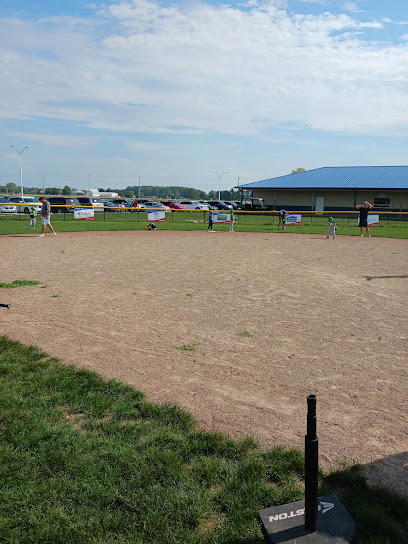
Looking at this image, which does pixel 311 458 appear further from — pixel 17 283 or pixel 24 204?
pixel 24 204

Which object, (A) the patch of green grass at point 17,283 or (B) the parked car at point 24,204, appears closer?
(A) the patch of green grass at point 17,283

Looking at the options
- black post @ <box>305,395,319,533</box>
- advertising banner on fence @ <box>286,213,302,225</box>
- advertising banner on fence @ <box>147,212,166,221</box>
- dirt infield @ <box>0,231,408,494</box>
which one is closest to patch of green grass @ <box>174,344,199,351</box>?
dirt infield @ <box>0,231,408,494</box>

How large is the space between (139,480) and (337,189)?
60822 mm

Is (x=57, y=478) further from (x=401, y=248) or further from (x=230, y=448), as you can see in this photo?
(x=401, y=248)

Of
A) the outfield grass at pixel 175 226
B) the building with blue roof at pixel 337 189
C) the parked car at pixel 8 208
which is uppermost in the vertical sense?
the building with blue roof at pixel 337 189

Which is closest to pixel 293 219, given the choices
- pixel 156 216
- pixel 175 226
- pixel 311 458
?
pixel 175 226

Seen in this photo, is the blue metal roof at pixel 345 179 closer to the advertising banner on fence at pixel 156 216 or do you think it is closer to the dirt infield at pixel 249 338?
the advertising banner on fence at pixel 156 216

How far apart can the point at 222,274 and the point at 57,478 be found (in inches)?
373

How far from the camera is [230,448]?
3979mm

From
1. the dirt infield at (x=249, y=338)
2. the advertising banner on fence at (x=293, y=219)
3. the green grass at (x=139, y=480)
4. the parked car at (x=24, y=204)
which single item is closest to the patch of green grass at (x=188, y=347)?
the dirt infield at (x=249, y=338)

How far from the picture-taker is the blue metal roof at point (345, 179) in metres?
59.2

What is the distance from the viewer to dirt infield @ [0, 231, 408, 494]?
4.55 meters

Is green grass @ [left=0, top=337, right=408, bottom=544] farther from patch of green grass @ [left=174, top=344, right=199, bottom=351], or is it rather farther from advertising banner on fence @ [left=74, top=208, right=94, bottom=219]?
advertising banner on fence @ [left=74, top=208, right=94, bottom=219]

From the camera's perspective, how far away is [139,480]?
11.6 ft
